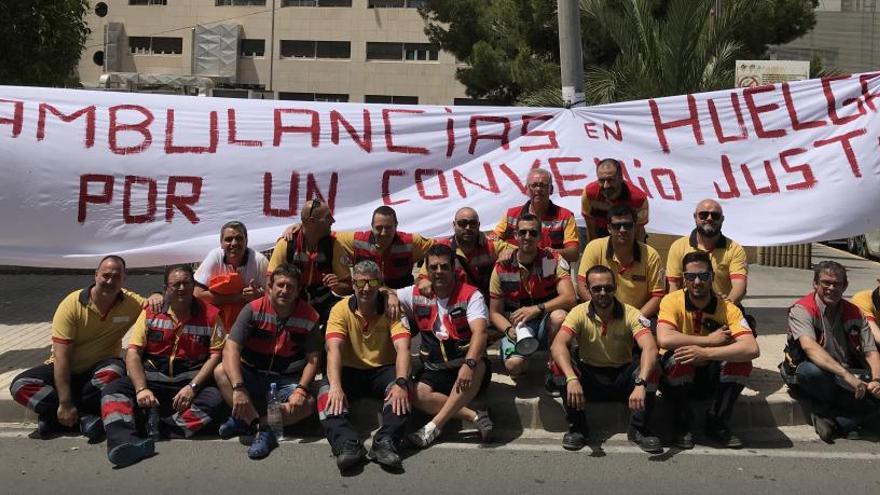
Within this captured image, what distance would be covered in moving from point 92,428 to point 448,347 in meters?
2.22

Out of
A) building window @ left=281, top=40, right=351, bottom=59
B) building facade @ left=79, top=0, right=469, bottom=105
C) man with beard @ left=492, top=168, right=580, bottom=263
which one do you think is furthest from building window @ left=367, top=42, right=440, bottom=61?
man with beard @ left=492, top=168, right=580, bottom=263

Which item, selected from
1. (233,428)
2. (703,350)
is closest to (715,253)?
(703,350)

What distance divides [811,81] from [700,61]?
4.53 meters

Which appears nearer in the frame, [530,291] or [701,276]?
[701,276]

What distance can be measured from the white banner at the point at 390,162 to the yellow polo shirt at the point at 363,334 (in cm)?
153

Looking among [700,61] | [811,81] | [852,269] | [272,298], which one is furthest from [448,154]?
[852,269]

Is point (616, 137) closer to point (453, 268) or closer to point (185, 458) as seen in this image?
point (453, 268)

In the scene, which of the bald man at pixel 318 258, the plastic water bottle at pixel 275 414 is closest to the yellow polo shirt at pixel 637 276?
the bald man at pixel 318 258

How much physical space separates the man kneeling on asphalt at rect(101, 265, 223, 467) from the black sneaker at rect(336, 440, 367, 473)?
3.22 feet

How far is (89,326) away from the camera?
5.50 metres

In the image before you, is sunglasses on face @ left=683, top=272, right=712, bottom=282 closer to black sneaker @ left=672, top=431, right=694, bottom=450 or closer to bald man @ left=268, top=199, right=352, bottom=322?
black sneaker @ left=672, top=431, right=694, bottom=450

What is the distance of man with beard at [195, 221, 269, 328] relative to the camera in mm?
5746

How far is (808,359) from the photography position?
216 inches

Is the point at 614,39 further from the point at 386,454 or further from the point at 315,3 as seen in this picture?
the point at 315,3
